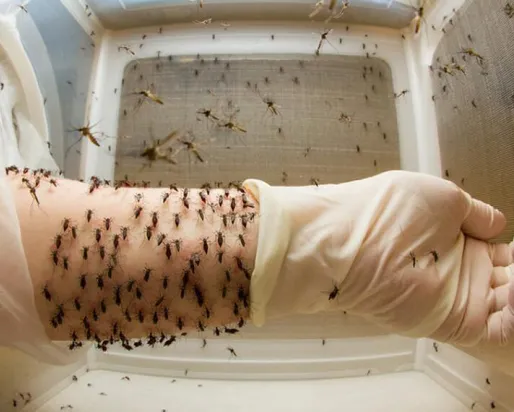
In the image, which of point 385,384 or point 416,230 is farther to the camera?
point 385,384

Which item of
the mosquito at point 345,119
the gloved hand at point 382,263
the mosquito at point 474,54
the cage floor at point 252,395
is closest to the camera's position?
the gloved hand at point 382,263

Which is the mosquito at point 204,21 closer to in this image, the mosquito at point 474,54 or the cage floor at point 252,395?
the mosquito at point 474,54

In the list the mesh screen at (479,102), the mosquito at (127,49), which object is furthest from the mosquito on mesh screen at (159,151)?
the mesh screen at (479,102)

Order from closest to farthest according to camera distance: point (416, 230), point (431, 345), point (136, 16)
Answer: point (416, 230) < point (431, 345) < point (136, 16)

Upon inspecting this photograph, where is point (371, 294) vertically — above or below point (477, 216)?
below

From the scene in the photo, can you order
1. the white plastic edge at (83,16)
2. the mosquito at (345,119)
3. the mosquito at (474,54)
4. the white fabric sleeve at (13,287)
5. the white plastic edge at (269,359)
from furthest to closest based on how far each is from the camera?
the mosquito at (345,119), the white plastic edge at (83,16), the white plastic edge at (269,359), the mosquito at (474,54), the white fabric sleeve at (13,287)

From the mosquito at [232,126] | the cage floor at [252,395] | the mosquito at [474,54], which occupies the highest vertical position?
the mosquito at [474,54]

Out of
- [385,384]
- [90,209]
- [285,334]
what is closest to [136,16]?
[90,209]

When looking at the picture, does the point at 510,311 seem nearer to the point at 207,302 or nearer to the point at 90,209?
the point at 207,302
